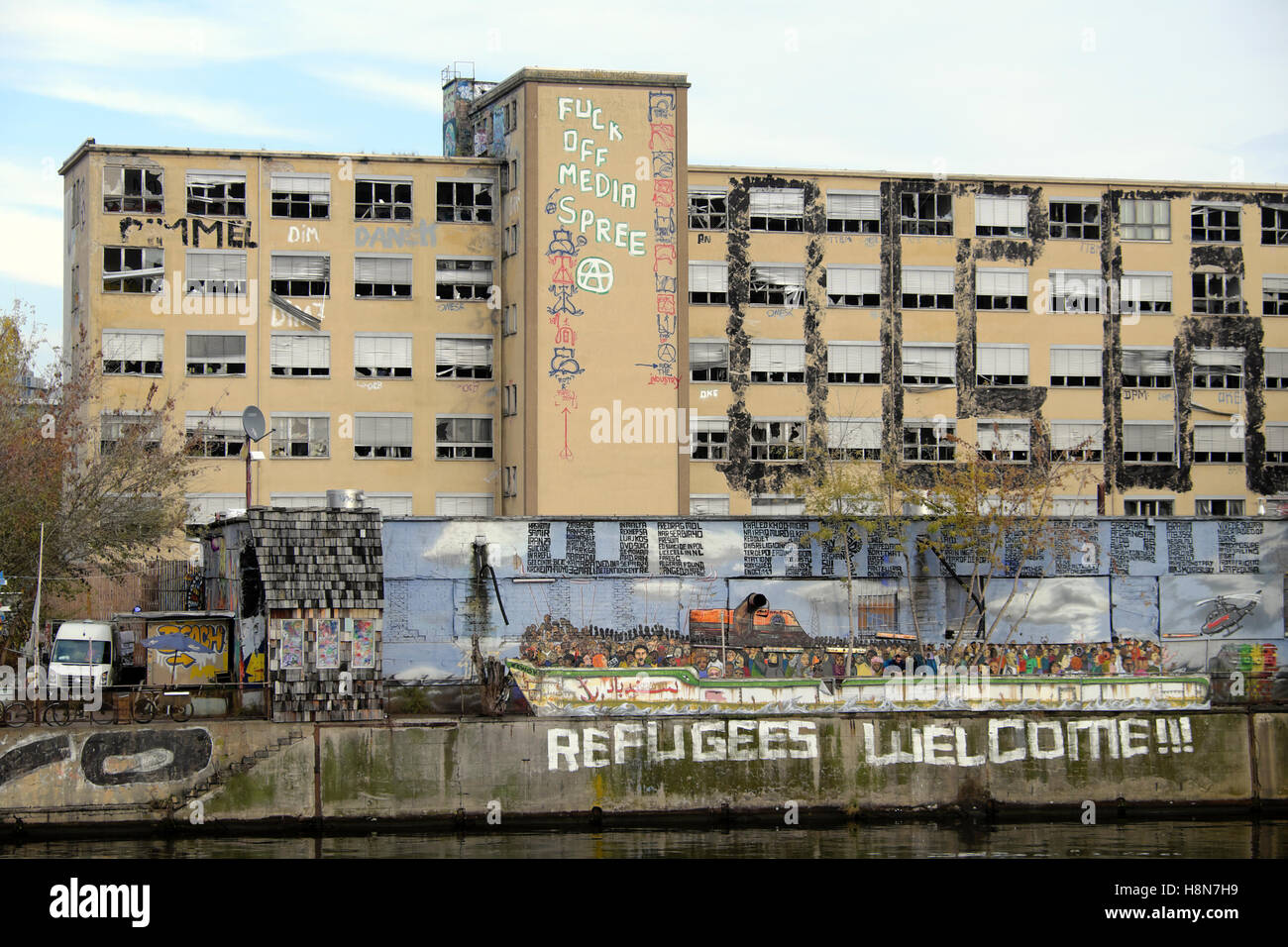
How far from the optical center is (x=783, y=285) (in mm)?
80188

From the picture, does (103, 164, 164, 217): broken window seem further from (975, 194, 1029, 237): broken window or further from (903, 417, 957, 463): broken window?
(975, 194, 1029, 237): broken window

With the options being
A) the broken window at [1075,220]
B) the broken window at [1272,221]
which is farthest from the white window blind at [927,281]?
the broken window at [1272,221]

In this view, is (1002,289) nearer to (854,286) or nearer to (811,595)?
(854,286)

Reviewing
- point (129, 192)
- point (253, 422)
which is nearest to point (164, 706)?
point (253, 422)

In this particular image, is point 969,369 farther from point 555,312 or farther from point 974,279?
point 555,312

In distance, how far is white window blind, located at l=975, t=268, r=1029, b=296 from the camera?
267 feet

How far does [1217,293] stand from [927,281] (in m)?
15.7

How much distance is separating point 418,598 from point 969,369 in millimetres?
37547

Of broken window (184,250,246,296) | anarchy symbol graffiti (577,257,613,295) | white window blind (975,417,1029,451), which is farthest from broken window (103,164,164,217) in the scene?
white window blind (975,417,1029,451)

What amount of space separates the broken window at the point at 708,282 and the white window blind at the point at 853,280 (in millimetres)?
5457

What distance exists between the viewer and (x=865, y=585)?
57.3 metres

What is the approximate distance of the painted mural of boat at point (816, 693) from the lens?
4900 centimetres

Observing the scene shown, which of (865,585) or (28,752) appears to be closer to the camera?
(28,752)
